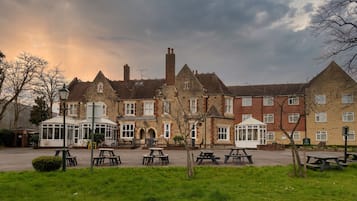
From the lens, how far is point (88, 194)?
42.7 ft

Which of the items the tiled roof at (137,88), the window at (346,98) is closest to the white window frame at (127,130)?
the tiled roof at (137,88)

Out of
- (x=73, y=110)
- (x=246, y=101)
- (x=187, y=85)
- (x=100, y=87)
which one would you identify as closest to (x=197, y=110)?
(x=187, y=85)

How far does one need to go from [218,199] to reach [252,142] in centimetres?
3983

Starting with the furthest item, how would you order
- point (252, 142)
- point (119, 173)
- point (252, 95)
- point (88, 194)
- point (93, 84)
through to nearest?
point (252, 95) < point (93, 84) < point (252, 142) < point (119, 173) < point (88, 194)

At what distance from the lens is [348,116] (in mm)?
58281

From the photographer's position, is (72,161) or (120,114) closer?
(72,161)

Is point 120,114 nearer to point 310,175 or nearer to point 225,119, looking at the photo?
point 225,119

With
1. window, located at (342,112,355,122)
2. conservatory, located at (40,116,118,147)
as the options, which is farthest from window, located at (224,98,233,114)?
window, located at (342,112,355,122)

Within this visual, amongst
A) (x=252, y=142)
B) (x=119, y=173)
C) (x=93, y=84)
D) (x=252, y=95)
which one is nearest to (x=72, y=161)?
(x=119, y=173)

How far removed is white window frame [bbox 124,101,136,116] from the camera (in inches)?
2245

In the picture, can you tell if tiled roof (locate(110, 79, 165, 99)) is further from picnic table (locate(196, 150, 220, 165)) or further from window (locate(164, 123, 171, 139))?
picnic table (locate(196, 150, 220, 165))

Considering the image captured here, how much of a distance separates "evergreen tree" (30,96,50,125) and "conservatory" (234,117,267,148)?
32.0m

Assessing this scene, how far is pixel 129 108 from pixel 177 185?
4365 centimetres

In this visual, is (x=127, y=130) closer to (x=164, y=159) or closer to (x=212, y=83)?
(x=212, y=83)
